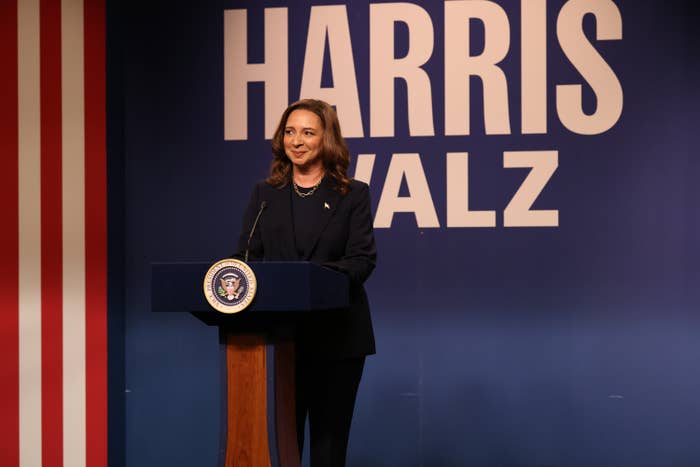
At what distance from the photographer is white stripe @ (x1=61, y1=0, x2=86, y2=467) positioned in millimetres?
4070

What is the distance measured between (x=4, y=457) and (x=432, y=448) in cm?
209

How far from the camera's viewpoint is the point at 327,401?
2445mm

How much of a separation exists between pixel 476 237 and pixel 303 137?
1624mm

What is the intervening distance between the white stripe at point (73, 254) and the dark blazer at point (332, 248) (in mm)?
1818

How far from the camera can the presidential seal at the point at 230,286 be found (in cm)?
207

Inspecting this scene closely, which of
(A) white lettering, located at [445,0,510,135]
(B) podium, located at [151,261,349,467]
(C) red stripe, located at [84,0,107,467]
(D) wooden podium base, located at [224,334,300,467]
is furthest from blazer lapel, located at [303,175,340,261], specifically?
(C) red stripe, located at [84,0,107,467]

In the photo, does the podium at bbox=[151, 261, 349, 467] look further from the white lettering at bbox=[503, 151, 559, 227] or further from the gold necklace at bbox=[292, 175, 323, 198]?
the white lettering at bbox=[503, 151, 559, 227]

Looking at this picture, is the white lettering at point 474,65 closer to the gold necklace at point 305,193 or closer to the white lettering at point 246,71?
the white lettering at point 246,71

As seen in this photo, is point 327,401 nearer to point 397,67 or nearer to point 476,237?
point 476,237

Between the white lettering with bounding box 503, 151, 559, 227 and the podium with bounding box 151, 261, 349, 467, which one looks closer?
the podium with bounding box 151, 261, 349, 467

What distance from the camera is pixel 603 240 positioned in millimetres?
3893

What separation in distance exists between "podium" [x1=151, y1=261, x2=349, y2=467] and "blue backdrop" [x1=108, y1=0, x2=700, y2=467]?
6.01 ft

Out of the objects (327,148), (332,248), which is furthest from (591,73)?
(332,248)

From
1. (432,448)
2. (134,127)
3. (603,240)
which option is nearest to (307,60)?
(134,127)
